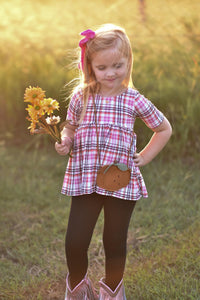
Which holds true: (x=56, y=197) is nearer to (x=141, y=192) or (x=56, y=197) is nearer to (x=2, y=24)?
A: (x=141, y=192)

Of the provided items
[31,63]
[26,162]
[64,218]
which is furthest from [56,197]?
[31,63]

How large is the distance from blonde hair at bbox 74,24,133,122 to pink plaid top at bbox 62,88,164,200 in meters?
0.05

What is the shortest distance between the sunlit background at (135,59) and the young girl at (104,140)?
1.49 metres

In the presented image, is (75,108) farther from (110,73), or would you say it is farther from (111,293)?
(111,293)

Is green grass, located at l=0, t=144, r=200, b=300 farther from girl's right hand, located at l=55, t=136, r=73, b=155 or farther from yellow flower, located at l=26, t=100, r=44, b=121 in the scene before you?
yellow flower, located at l=26, t=100, r=44, b=121

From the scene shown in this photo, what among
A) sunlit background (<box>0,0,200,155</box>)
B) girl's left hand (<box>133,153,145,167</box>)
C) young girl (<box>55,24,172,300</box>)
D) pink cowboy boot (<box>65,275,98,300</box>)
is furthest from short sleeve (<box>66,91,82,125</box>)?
sunlit background (<box>0,0,200,155</box>)

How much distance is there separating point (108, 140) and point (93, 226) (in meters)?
0.41

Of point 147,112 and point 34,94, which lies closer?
point 34,94

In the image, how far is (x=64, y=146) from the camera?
193 centimetres

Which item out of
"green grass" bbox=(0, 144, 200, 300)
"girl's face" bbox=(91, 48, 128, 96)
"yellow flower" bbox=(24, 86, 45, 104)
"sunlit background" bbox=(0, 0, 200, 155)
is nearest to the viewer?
"yellow flower" bbox=(24, 86, 45, 104)

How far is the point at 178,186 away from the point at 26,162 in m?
1.53

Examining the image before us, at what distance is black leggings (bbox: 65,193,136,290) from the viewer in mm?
1955

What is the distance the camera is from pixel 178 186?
11.5ft

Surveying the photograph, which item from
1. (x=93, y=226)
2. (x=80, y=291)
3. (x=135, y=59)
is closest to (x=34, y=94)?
(x=93, y=226)
